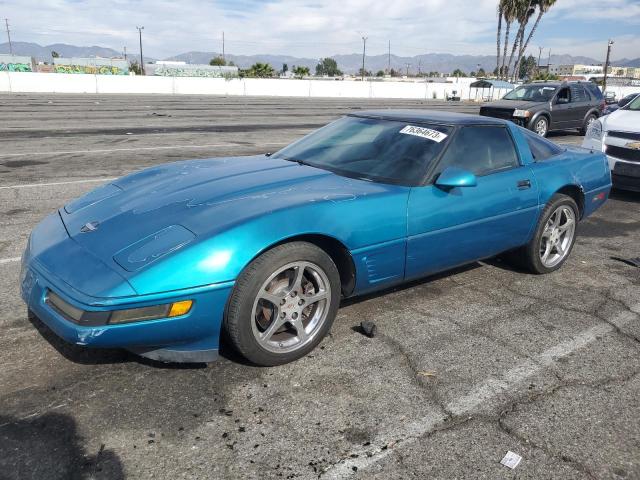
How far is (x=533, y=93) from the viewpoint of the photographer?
624 inches

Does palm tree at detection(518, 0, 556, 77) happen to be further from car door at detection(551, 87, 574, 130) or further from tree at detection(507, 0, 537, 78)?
car door at detection(551, 87, 574, 130)

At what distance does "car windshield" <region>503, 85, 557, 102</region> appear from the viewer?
50.8 ft

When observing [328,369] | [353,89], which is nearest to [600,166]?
[328,369]

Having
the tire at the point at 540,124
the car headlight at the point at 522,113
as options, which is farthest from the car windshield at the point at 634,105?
the tire at the point at 540,124

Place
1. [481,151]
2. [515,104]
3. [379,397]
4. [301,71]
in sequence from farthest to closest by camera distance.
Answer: [301,71] < [515,104] < [481,151] < [379,397]

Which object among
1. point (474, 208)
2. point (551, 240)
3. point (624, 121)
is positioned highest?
point (624, 121)

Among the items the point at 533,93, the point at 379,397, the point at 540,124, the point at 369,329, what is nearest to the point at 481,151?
the point at 369,329

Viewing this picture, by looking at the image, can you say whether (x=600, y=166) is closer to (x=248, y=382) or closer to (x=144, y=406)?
(x=248, y=382)

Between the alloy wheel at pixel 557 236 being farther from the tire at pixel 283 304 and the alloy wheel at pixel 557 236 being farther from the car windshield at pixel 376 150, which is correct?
the tire at pixel 283 304

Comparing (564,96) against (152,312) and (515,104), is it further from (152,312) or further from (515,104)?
(152,312)

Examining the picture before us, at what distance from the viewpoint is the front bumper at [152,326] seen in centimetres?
251

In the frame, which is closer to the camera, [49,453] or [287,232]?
[49,453]

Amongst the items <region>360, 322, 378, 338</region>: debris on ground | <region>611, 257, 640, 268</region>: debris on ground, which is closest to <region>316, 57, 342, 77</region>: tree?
<region>611, 257, 640, 268</region>: debris on ground

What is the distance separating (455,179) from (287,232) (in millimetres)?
1260
